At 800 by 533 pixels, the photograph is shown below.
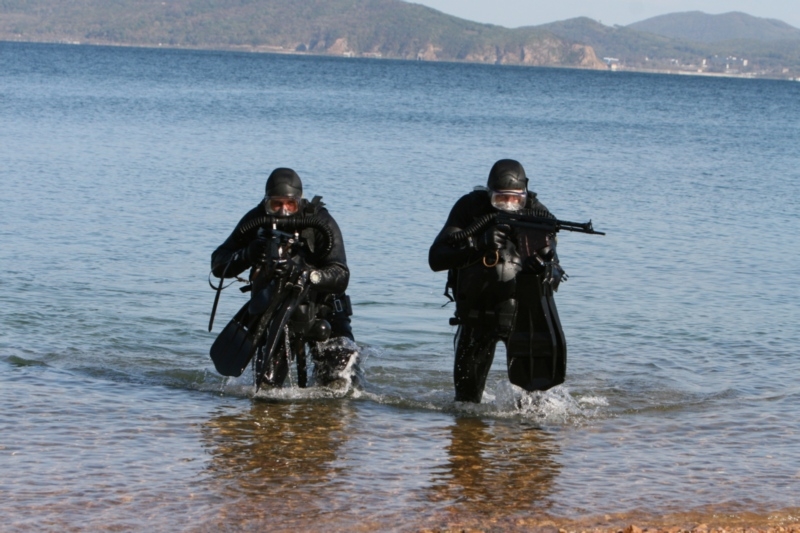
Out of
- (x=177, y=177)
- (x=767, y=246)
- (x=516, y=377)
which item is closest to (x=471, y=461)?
(x=516, y=377)

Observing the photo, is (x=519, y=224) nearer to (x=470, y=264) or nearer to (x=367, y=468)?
(x=470, y=264)

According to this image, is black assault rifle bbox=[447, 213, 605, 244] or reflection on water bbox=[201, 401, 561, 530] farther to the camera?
black assault rifle bbox=[447, 213, 605, 244]

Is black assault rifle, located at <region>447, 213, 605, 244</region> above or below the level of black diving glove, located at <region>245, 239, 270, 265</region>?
above

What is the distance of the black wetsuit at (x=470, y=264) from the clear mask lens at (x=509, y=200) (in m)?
0.07

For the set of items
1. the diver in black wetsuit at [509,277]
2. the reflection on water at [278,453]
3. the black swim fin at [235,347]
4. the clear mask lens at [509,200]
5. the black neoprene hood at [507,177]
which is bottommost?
the reflection on water at [278,453]

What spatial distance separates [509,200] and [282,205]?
55.2 inches

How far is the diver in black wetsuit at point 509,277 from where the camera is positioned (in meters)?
6.83

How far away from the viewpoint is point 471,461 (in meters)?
6.59

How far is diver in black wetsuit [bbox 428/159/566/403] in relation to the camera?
683cm

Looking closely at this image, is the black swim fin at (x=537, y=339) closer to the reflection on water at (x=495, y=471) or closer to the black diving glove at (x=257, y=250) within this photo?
the reflection on water at (x=495, y=471)

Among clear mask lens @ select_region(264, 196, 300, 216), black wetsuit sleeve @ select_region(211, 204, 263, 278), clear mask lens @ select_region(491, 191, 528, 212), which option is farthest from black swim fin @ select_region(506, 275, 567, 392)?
black wetsuit sleeve @ select_region(211, 204, 263, 278)

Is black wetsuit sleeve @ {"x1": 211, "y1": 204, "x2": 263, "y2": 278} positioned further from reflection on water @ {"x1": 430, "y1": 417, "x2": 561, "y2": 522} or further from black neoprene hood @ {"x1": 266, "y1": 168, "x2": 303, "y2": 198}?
reflection on water @ {"x1": 430, "y1": 417, "x2": 561, "y2": 522}

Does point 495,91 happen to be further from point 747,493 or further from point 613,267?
point 747,493

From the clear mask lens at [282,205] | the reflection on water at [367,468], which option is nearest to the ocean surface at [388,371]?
the reflection on water at [367,468]
